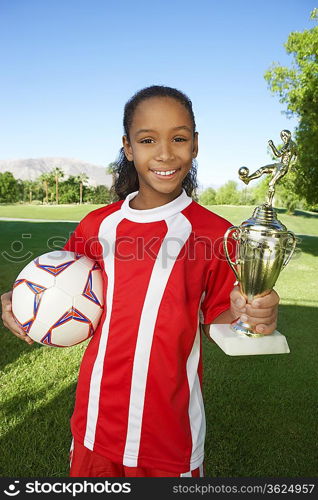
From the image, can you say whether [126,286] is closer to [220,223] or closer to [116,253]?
[116,253]

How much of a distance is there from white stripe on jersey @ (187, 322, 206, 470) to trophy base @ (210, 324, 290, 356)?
5.2 inches

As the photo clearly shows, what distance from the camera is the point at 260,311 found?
136cm

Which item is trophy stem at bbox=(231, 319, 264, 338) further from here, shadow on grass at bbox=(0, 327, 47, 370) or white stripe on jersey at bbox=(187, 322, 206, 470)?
shadow on grass at bbox=(0, 327, 47, 370)

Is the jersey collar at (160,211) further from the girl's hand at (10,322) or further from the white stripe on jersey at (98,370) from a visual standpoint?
the girl's hand at (10,322)

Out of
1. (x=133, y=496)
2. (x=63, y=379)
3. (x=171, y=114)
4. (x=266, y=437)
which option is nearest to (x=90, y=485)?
(x=133, y=496)

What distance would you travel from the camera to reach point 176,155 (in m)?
1.50

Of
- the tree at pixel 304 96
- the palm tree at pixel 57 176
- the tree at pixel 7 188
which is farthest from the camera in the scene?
the palm tree at pixel 57 176

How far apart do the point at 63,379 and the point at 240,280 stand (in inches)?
104

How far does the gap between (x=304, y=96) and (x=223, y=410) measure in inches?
430

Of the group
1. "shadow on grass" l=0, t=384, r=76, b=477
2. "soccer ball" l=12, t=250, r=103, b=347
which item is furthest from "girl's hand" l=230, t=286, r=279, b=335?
"shadow on grass" l=0, t=384, r=76, b=477

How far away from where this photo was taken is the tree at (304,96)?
11344 mm

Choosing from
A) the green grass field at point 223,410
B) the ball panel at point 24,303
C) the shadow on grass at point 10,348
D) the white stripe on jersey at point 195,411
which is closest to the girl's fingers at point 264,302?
the white stripe on jersey at point 195,411

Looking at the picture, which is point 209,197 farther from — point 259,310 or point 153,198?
point 259,310

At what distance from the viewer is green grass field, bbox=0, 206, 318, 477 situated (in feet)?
8.27
